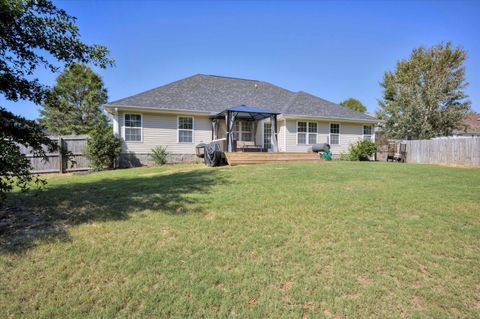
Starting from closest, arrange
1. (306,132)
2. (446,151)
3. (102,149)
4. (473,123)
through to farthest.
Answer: (102,149) < (446,151) < (306,132) < (473,123)

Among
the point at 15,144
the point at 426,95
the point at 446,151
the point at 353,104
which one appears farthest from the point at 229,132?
the point at 353,104

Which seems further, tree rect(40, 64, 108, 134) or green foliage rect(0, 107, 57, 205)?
tree rect(40, 64, 108, 134)

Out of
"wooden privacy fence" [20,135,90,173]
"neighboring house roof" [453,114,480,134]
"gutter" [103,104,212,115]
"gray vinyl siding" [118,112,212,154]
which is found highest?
"neighboring house roof" [453,114,480,134]

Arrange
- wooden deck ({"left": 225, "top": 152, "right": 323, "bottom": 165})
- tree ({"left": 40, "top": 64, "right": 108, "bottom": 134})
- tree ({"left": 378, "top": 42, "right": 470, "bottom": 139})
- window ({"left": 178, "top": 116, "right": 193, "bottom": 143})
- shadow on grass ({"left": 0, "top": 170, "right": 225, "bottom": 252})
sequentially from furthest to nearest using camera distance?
tree ({"left": 40, "top": 64, "right": 108, "bottom": 134})
tree ({"left": 378, "top": 42, "right": 470, "bottom": 139})
window ({"left": 178, "top": 116, "right": 193, "bottom": 143})
wooden deck ({"left": 225, "top": 152, "right": 323, "bottom": 165})
shadow on grass ({"left": 0, "top": 170, "right": 225, "bottom": 252})

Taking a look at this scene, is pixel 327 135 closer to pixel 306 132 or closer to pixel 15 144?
pixel 306 132

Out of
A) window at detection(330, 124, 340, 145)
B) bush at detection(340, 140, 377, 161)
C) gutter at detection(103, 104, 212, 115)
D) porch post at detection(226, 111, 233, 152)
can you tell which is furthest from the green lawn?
window at detection(330, 124, 340, 145)

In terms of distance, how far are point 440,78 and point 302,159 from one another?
20.4 meters

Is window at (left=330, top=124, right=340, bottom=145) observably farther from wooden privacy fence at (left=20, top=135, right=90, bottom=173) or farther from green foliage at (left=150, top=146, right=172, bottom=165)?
wooden privacy fence at (left=20, top=135, right=90, bottom=173)

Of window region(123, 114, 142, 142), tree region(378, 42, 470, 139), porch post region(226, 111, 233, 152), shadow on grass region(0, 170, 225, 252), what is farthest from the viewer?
tree region(378, 42, 470, 139)

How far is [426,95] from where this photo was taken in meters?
23.3

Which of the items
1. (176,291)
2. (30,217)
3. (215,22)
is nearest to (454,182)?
(176,291)

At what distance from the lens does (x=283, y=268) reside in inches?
129

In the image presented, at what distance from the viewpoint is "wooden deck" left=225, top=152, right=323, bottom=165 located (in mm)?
12109

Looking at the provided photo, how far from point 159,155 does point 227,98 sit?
640 centimetres
